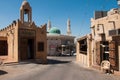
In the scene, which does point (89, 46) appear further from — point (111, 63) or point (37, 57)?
point (37, 57)

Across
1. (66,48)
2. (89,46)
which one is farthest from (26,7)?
(66,48)

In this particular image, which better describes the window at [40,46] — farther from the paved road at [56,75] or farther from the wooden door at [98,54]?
the wooden door at [98,54]

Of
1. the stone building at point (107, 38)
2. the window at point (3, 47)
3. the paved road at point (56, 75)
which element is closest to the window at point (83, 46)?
the stone building at point (107, 38)

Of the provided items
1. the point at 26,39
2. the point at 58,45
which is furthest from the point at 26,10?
the point at 58,45

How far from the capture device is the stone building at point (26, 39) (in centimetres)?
2481

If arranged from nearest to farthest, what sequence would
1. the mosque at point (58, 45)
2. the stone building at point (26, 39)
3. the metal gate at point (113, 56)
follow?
the metal gate at point (113, 56)
the stone building at point (26, 39)
the mosque at point (58, 45)

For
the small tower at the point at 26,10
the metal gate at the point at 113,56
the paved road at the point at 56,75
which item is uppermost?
the small tower at the point at 26,10

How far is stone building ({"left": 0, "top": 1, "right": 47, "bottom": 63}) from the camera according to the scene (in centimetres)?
2481

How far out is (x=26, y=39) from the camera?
27016 millimetres

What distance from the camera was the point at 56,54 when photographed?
45.2 metres

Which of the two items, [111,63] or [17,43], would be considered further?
[17,43]

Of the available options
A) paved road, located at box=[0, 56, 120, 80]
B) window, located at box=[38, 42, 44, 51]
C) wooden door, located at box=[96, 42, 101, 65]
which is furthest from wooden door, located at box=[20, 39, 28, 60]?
wooden door, located at box=[96, 42, 101, 65]

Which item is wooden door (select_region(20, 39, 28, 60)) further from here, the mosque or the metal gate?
the mosque

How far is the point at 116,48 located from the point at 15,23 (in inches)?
628
